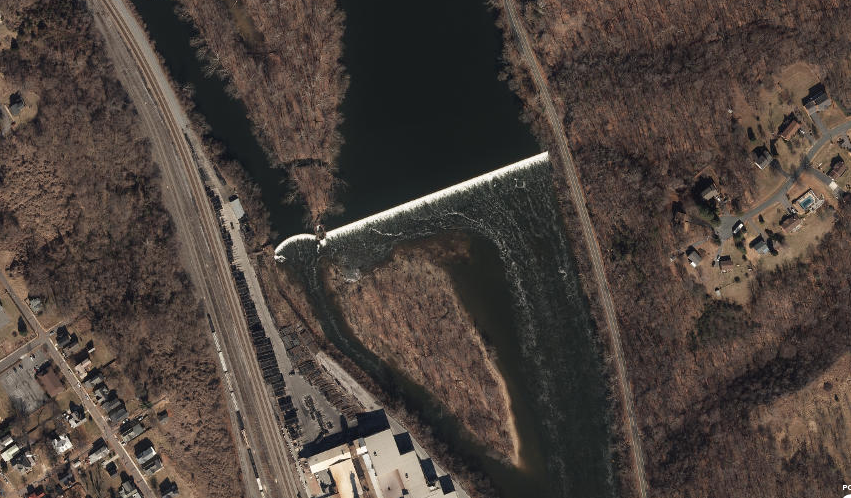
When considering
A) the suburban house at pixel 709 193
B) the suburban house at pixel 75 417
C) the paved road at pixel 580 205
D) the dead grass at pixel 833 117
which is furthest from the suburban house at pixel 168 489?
the dead grass at pixel 833 117

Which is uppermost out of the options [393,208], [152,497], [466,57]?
[466,57]

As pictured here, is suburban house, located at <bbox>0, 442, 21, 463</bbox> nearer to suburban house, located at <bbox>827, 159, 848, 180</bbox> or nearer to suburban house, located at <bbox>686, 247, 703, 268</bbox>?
suburban house, located at <bbox>686, 247, 703, 268</bbox>

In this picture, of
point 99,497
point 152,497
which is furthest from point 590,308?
point 99,497

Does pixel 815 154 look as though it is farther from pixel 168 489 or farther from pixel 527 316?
pixel 168 489

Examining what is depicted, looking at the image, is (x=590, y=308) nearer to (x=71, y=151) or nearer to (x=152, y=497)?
(x=152, y=497)

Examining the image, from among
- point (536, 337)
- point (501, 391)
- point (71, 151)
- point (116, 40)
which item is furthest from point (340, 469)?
point (116, 40)

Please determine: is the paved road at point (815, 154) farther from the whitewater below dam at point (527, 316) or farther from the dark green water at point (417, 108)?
A: the dark green water at point (417, 108)

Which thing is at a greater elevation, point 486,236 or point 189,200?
point 189,200
